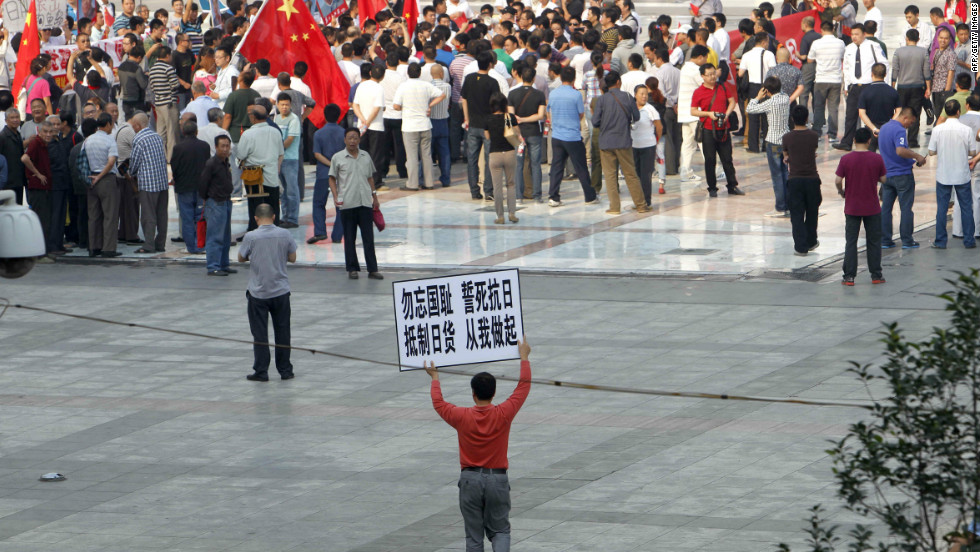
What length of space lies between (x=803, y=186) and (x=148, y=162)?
7768 mm

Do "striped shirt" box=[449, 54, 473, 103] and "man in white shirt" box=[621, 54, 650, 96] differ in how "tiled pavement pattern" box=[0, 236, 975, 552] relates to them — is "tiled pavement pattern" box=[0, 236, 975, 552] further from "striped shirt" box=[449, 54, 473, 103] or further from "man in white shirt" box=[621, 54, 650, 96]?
"striped shirt" box=[449, 54, 473, 103]

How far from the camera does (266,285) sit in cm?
1327

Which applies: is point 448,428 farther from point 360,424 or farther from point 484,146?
point 484,146

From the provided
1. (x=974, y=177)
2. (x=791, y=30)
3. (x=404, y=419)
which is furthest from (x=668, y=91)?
(x=404, y=419)

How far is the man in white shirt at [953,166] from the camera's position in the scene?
17.3 meters

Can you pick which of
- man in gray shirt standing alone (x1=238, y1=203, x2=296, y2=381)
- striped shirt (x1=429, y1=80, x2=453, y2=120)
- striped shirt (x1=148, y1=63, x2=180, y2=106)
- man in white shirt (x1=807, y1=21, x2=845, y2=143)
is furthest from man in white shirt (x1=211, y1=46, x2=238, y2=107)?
man in white shirt (x1=807, y1=21, x2=845, y2=143)

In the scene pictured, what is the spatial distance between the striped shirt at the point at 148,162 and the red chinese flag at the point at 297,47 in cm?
383

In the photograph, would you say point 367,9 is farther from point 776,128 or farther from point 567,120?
point 776,128

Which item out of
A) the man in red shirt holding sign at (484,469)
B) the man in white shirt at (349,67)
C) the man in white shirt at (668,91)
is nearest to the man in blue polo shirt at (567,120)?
the man in white shirt at (668,91)

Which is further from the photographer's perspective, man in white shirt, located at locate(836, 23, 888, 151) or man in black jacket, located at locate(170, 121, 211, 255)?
man in white shirt, located at locate(836, 23, 888, 151)

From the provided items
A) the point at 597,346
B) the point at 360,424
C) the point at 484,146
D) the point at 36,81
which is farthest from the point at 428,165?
the point at 360,424

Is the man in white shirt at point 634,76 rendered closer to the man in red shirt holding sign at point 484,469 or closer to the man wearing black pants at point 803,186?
the man wearing black pants at point 803,186

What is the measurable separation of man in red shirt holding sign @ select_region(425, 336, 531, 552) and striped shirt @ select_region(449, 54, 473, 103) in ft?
49.5

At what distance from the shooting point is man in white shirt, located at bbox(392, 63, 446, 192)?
840 inches
